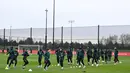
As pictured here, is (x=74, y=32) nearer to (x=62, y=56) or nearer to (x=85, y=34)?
(x=85, y=34)

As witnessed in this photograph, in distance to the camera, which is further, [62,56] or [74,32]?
[74,32]

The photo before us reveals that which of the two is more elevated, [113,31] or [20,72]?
[113,31]

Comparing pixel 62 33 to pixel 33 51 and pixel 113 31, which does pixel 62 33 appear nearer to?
pixel 33 51

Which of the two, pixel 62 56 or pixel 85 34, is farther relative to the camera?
pixel 85 34

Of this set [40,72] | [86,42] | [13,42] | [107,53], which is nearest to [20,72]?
[40,72]

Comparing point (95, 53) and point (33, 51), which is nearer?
point (95, 53)

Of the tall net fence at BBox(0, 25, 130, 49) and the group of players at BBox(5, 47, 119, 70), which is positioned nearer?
the group of players at BBox(5, 47, 119, 70)

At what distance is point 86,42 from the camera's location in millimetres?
67375

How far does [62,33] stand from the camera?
7138 centimetres

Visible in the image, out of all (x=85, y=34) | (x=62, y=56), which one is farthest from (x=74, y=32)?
(x=62, y=56)

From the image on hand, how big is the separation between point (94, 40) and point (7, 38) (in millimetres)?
23402

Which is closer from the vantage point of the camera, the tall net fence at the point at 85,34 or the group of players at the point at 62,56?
the group of players at the point at 62,56

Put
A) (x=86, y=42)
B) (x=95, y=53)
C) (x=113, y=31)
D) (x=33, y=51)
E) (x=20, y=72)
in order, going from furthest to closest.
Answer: (x=33, y=51) → (x=86, y=42) → (x=113, y=31) → (x=95, y=53) → (x=20, y=72)

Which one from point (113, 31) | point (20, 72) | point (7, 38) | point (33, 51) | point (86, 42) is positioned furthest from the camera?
point (7, 38)
